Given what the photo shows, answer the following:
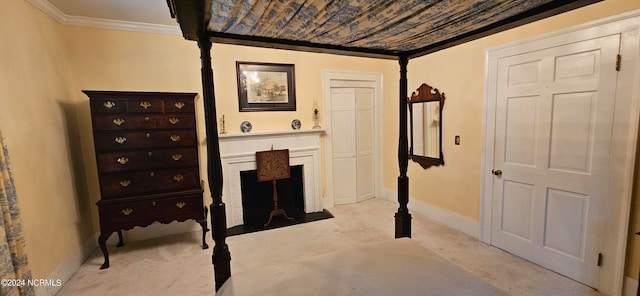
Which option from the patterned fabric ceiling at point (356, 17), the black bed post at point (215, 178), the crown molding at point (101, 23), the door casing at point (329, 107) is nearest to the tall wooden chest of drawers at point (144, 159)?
the crown molding at point (101, 23)

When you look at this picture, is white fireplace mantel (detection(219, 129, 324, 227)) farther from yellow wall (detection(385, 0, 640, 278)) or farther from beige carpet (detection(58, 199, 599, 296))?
yellow wall (detection(385, 0, 640, 278))

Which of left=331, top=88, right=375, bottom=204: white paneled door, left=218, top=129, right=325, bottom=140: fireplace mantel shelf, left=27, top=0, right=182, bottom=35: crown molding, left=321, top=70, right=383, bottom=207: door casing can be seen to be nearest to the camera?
left=27, top=0, right=182, bottom=35: crown molding

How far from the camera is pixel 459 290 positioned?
4.16 feet

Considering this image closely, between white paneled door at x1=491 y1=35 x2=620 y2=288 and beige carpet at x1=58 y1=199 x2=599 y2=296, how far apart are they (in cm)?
26

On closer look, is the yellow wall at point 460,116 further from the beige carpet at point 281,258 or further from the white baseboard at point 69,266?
the white baseboard at point 69,266

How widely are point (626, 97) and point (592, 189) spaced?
71 cm

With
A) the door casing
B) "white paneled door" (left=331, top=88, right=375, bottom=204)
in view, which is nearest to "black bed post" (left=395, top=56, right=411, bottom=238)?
the door casing

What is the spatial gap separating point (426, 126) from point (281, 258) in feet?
8.13

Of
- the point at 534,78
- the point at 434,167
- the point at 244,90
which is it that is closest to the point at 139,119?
the point at 244,90

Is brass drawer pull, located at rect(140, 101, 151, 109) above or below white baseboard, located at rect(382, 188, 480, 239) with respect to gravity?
above

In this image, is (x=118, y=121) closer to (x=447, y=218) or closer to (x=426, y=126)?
(x=426, y=126)

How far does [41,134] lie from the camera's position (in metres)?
2.30

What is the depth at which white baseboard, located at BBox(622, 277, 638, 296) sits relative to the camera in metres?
1.94

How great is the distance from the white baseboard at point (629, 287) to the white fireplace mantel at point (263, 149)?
308 centimetres
